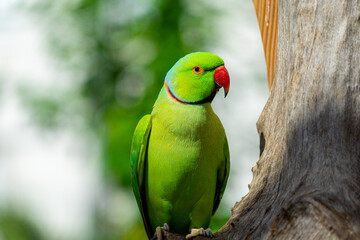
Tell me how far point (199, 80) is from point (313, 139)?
1.55 m

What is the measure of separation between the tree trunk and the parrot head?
1094 millimetres

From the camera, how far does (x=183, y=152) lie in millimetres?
→ 3197

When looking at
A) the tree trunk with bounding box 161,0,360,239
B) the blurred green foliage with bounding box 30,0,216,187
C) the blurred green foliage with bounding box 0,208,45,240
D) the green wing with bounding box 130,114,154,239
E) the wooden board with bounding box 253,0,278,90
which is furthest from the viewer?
the blurred green foliage with bounding box 30,0,216,187

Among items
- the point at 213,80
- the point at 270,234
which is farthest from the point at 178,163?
the point at 270,234

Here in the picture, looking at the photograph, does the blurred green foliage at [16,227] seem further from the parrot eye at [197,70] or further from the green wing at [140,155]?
the parrot eye at [197,70]

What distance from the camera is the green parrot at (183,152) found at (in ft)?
10.5

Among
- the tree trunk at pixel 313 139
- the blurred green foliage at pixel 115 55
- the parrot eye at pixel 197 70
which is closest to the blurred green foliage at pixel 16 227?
the blurred green foliage at pixel 115 55

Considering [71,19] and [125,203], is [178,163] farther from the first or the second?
[71,19]

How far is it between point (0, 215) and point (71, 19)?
→ 4.46 meters

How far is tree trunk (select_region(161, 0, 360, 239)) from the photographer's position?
69.4 inches

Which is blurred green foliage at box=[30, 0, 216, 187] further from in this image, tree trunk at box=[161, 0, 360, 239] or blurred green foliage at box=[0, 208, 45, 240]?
tree trunk at box=[161, 0, 360, 239]

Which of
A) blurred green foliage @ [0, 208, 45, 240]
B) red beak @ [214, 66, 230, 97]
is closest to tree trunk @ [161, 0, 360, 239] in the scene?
red beak @ [214, 66, 230, 97]

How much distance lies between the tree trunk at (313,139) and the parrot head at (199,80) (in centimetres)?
109

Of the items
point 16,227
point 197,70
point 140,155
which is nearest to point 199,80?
point 197,70
